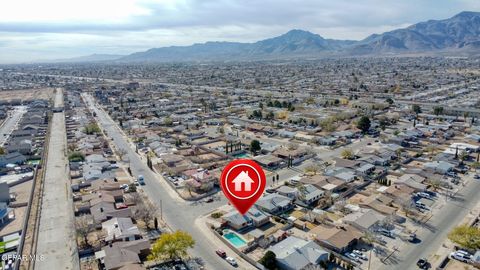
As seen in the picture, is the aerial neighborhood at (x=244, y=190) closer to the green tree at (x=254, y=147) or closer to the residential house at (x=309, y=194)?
the residential house at (x=309, y=194)

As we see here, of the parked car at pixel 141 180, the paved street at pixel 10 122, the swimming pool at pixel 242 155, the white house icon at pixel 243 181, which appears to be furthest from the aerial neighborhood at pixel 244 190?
the paved street at pixel 10 122

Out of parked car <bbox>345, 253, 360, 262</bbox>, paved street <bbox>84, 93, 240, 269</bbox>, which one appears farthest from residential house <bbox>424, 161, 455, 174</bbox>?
paved street <bbox>84, 93, 240, 269</bbox>

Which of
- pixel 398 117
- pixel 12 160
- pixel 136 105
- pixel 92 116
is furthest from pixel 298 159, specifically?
pixel 136 105

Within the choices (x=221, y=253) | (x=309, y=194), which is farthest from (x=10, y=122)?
(x=221, y=253)

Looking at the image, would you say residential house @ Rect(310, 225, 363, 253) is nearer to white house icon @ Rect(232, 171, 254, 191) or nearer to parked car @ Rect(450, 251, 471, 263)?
parked car @ Rect(450, 251, 471, 263)

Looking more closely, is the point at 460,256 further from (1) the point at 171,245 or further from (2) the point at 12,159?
(2) the point at 12,159

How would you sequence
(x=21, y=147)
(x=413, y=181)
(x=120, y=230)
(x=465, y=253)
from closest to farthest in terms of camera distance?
(x=465, y=253)
(x=120, y=230)
(x=413, y=181)
(x=21, y=147)
